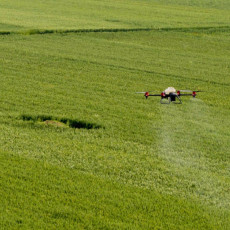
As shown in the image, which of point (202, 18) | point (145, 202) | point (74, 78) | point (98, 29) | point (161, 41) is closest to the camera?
point (145, 202)

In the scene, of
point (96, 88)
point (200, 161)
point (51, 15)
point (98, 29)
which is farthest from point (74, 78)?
point (51, 15)

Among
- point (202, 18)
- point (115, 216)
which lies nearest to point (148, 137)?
point (115, 216)

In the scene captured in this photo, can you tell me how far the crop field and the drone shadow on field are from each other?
38mm

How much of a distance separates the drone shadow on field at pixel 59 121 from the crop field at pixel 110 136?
4cm

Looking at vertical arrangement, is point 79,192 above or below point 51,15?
below

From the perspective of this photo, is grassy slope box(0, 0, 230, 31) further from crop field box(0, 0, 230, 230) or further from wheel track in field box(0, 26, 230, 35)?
crop field box(0, 0, 230, 230)

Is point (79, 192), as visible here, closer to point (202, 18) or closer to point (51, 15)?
point (51, 15)

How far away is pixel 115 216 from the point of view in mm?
10219

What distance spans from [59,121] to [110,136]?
2293 millimetres

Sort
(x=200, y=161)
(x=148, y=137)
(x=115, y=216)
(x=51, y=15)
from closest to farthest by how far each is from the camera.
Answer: (x=115, y=216) → (x=200, y=161) → (x=148, y=137) → (x=51, y=15)

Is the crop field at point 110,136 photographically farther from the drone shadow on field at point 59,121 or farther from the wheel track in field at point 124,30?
the wheel track in field at point 124,30

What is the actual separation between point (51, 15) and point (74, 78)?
25.3 metres

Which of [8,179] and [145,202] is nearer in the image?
[145,202]

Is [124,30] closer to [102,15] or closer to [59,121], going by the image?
[102,15]
